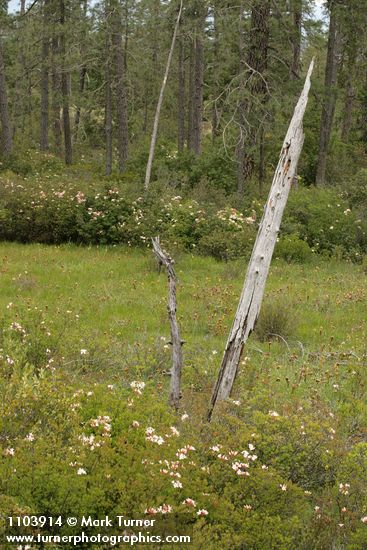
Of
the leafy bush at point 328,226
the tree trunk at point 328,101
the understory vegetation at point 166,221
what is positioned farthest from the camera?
the tree trunk at point 328,101

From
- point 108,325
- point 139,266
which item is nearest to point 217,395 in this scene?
point 108,325

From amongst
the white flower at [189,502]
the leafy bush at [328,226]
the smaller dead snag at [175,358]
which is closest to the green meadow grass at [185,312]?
the smaller dead snag at [175,358]

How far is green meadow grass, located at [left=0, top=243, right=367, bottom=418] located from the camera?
7406 millimetres

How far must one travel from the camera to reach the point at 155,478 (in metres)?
3.65

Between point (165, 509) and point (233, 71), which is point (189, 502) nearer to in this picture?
point (165, 509)

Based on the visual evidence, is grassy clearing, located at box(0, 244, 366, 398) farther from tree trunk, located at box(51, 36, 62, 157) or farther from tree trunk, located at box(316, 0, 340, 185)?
tree trunk, located at box(51, 36, 62, 157)

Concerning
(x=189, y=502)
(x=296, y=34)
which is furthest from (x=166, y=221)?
(x=189, y=502)

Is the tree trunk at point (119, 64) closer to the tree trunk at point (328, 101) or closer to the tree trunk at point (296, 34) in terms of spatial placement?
the tree trunk at point (296, 34)

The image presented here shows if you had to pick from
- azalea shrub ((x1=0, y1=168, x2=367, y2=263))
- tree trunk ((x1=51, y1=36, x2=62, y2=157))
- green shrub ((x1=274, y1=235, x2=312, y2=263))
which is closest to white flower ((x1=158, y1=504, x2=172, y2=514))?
azalea shrub ((x1=0, y1=168, x2=367, y2=263))

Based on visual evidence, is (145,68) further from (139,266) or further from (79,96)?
(139,266)

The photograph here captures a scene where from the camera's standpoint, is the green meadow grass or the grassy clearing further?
the grassy clearing

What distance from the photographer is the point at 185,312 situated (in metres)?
10.3

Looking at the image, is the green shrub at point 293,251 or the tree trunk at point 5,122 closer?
the green shrub at point 293,251

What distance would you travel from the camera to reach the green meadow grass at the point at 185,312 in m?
7.41
